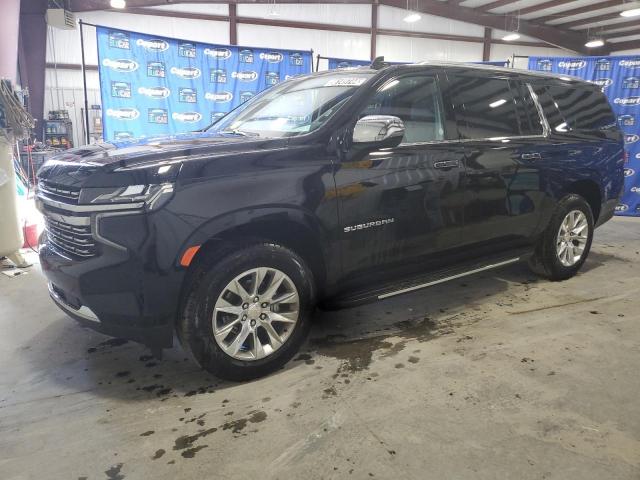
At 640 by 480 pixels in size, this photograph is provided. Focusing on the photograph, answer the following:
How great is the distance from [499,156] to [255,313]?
2.02 m

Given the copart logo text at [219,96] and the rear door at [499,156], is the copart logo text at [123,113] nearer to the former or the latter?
the copart logo text at [219,96]

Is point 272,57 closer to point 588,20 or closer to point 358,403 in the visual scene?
point 358,403

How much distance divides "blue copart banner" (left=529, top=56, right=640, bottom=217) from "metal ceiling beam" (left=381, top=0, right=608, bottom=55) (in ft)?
32.5

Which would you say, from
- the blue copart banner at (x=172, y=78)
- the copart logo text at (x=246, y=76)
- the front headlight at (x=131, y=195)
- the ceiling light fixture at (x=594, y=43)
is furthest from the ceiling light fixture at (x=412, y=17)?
the front headlight at (x=131, y=195)

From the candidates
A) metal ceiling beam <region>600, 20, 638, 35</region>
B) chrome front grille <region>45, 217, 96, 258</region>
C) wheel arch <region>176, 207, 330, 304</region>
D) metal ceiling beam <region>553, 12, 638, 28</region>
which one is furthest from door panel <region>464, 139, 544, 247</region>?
metal ceiling beam <region>600, 20, 638, 35</region>

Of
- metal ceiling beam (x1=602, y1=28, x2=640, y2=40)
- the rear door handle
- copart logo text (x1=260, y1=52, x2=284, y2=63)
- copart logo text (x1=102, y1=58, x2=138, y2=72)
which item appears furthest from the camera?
metal ceiling beam (x1=602, y1=28, x2=640, y2=40)

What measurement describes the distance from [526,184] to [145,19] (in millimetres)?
14277

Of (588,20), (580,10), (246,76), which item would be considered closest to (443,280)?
(246,76)

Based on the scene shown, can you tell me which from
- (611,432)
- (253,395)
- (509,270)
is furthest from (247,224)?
(509,270)

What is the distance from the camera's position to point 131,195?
6.89 feet

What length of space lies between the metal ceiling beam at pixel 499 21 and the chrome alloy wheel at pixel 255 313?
Result: 16205 mm

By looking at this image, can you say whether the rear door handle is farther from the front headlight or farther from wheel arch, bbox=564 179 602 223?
the front headlight

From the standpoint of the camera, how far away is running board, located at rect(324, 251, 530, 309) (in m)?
2.80

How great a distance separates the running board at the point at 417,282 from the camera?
9.18 ft
